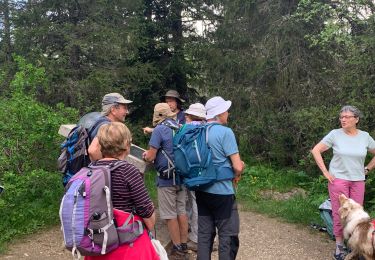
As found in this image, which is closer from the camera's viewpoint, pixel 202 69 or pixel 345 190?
pixel 345 190

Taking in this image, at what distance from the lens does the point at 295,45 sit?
10148mm

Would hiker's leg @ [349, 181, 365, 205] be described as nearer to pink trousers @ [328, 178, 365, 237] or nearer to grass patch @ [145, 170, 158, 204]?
pink trousers @ [328, 178, 365, 237]

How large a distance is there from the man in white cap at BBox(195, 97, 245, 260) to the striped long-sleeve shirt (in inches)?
48.9

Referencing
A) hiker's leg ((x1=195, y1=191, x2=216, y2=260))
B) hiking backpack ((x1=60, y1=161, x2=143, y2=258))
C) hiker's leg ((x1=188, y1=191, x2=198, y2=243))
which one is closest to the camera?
hiking backpack ((x1=60, y1=161, x2=143, y2=258))

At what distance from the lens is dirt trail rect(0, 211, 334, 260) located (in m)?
5.47

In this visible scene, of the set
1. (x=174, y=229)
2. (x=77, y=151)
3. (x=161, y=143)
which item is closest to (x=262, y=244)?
(x=174, y=229)

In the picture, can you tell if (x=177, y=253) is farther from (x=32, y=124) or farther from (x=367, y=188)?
(x=367, y=188)

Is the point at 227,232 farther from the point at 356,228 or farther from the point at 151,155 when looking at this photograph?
the point at 356,228

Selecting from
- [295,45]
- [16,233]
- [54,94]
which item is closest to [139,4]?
[54,94]

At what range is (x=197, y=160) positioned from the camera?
409 centimetres

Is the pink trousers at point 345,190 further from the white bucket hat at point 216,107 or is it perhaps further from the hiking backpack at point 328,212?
the white bucket hat at point 216,107

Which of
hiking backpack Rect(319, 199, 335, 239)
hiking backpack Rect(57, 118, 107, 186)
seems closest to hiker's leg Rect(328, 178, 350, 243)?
hiking backpack Rect(319, 199, 335, 239)

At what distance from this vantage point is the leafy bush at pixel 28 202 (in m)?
5.96

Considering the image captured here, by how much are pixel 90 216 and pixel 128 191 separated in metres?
0.31
